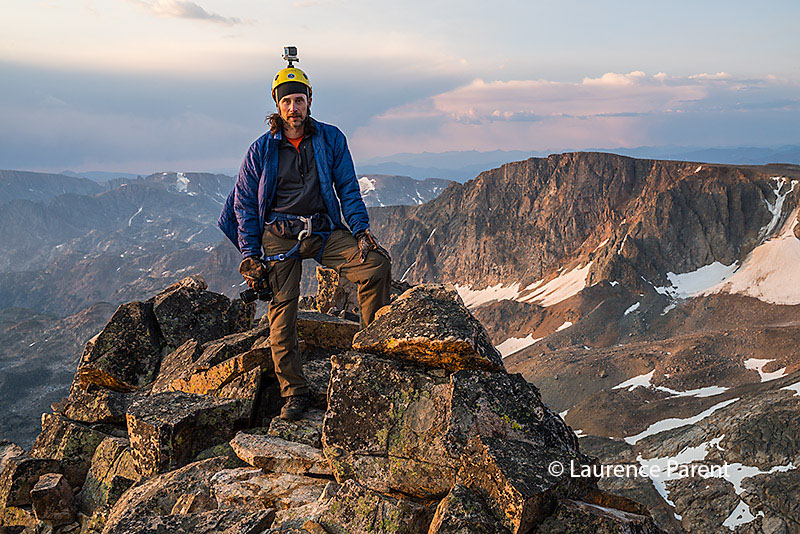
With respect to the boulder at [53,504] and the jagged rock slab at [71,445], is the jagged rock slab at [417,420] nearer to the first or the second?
the boulder at [53,504]

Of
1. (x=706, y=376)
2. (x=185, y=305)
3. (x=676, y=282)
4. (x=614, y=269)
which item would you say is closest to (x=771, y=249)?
(x=676, y=282)

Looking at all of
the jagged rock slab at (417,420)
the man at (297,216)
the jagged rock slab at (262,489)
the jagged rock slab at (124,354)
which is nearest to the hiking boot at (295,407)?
the man at (297,216)

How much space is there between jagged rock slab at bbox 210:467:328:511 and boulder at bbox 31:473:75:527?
15.0 feet

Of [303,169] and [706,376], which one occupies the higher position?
[303,169]

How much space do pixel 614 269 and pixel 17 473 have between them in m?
170

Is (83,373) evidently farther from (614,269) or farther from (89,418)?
(614,269)

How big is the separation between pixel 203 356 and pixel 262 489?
5.97m

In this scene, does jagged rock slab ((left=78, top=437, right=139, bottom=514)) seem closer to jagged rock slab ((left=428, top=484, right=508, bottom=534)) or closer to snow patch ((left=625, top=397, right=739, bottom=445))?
jagged rock slab ((left=428, top=484, right=508, bottom=534))

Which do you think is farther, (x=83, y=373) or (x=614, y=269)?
(x=614, y=269)

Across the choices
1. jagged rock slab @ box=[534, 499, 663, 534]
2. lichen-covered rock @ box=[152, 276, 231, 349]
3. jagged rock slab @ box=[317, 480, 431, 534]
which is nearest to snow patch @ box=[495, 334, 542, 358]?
lichen-covered rock @ box=[152, 276, 231, 349]

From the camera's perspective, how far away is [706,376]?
317 ft

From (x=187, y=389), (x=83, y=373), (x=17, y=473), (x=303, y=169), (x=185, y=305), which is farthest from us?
(x=185, y=305)

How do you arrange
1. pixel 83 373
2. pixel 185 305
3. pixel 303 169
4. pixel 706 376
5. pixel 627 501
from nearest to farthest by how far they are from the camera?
pixel 627 501
pixel 303 169
pixel 83 373
pixel 185 305
pixel 706 376

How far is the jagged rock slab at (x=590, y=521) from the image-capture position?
5.25 m
